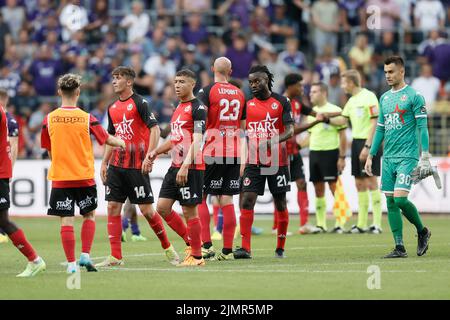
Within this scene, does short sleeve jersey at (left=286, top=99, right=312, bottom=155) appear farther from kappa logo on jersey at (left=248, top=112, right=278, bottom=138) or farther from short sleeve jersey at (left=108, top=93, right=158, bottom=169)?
short sleeve jersey at (left=108, top=93, right=158, bottom=169)

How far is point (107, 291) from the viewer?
429 inches

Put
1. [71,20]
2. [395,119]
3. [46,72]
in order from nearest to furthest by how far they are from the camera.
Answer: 1. [395,119]
2. [46,72]
3. [71,20]

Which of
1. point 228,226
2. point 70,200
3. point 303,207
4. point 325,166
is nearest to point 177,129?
point 228,226

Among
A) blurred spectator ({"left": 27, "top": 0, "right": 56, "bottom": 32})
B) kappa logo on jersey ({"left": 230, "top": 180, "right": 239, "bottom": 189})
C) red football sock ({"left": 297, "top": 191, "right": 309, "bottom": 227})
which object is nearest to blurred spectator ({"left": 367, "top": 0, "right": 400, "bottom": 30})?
blurred spectator ({"left": 27, "top": 0, "right": 56, "bottom": 32})

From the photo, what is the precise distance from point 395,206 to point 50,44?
16046mm

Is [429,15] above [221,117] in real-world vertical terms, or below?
above

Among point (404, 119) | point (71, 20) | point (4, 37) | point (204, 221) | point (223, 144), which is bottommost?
point (204, 221)

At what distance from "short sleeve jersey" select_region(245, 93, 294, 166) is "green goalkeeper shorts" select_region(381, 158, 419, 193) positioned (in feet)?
4.58

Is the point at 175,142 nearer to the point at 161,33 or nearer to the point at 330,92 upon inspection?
the point at 330,92

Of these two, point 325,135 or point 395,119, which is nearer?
point 395,119

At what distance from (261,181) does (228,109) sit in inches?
42.3

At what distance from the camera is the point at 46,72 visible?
A: 27688 mm

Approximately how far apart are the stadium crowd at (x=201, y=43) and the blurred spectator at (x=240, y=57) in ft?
0.08

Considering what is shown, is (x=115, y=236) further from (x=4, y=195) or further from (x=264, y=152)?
(x=264, y=152)
